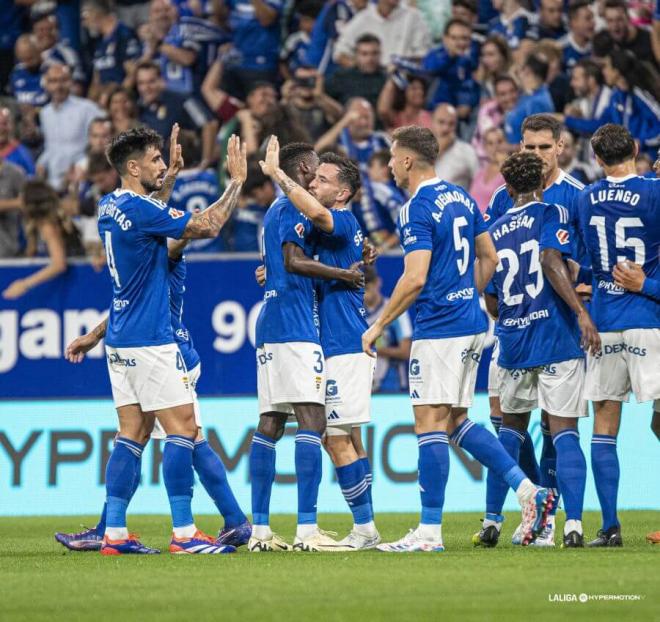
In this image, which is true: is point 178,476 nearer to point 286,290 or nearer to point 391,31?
point 286,290

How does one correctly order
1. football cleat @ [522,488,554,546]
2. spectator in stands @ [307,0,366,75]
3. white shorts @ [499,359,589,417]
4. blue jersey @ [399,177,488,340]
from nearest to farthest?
1. football cleat @ [522,488,554,546]
2. blue jersey @ [399,177,488,340]
3. white shorts @ [499,359,589,417]
4. spectator in stands @ [307,0,366,75]

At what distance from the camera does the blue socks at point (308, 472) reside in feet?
26.1

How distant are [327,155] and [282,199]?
43 cm

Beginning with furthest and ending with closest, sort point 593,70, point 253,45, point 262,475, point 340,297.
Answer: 1. point 253,45
2. point 593,70
3. point 340,297
4. point 262,475

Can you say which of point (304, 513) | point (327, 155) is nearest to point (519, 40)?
point (327, 155)

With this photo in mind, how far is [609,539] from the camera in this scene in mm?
8156

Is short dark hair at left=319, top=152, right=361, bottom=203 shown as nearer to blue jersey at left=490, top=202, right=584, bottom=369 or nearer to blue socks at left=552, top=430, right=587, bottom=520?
blue jersey at left=490, top=202, right=584, bottom=369

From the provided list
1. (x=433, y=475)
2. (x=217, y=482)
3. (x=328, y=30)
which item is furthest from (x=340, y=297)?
(x=328, y=30)

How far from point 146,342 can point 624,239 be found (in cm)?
313

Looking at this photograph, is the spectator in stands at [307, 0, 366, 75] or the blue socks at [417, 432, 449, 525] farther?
the spectator in stands at [307, 0, 366, 75]

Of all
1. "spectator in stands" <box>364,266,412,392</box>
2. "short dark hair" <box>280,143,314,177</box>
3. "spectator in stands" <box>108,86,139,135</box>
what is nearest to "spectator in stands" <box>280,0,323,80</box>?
"spectator in stands" <box>108,86,139,135</box>

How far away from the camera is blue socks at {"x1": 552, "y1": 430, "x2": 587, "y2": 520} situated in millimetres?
8102

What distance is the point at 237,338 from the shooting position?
13.5 m

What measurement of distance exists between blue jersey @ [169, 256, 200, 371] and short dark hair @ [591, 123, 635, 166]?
283cm
